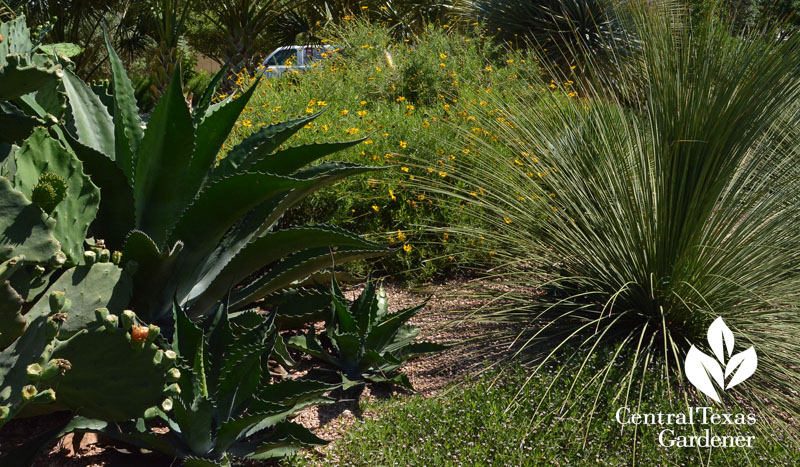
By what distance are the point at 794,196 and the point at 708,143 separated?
587mm

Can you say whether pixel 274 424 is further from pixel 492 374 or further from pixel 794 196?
pixel 794 196

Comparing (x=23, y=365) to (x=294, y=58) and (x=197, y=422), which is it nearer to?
(x=197, y=422)

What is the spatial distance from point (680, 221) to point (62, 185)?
2611mm

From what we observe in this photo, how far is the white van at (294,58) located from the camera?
9.15 m

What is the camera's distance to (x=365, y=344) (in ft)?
10.5

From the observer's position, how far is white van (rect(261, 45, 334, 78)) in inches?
360

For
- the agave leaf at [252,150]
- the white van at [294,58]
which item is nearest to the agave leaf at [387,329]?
the agave leaf at [252,150]

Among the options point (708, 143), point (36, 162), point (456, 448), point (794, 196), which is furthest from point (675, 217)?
point (36, 162)

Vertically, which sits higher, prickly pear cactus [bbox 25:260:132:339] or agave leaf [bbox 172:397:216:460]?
prickly pear cactus [bbox 25:260:132:339]

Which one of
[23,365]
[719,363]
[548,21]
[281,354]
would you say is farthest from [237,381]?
[548,21]

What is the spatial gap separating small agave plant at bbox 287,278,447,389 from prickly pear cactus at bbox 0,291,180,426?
3.33 feet

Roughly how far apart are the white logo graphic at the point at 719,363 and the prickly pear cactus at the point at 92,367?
2.22 m

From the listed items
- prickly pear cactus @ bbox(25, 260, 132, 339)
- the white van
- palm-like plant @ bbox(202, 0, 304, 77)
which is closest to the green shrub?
the white van

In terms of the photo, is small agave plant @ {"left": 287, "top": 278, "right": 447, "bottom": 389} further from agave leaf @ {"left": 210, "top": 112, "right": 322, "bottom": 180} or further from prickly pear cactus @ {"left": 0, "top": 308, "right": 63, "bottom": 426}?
prickly pear cactus @ {"left": 0, "top": 308, "right": 63, "bottom": 426}
